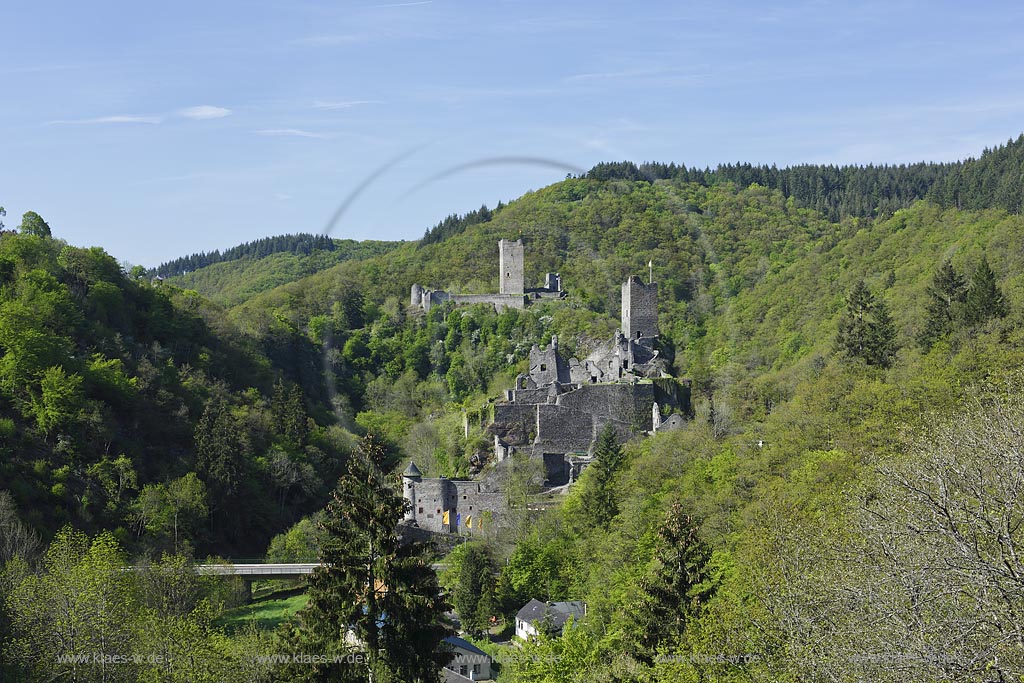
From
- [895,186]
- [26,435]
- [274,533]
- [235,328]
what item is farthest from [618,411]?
[895,186]

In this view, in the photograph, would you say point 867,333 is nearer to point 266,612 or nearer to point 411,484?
point 411,484

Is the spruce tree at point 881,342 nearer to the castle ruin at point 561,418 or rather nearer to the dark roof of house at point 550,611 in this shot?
the castle ruin at point 561,418

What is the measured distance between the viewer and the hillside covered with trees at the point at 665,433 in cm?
1434

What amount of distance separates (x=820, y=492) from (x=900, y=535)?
1133cm

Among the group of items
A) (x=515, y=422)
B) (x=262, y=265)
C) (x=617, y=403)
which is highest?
(x=262, y=265)

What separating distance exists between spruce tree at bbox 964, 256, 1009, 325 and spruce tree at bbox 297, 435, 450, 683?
73.8ft

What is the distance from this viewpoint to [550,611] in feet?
109

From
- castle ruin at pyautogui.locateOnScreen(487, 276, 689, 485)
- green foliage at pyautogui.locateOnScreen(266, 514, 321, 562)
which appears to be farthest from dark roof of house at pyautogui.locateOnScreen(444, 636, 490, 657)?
green foliage at pyautogui.locateOnScreen(266, 514, 321, 562)

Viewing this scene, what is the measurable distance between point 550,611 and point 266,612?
1009 centimetres

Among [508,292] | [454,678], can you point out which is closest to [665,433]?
[454,678]

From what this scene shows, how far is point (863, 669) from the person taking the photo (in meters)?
11.9

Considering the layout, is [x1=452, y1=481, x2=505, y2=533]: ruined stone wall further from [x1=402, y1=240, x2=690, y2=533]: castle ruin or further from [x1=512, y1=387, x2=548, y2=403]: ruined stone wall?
[x1=512, y1=387, x2=548, y2=403]: ruined stone wall

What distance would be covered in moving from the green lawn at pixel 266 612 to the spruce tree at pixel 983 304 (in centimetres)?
2195

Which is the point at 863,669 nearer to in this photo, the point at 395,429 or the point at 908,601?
the point at 908,601
